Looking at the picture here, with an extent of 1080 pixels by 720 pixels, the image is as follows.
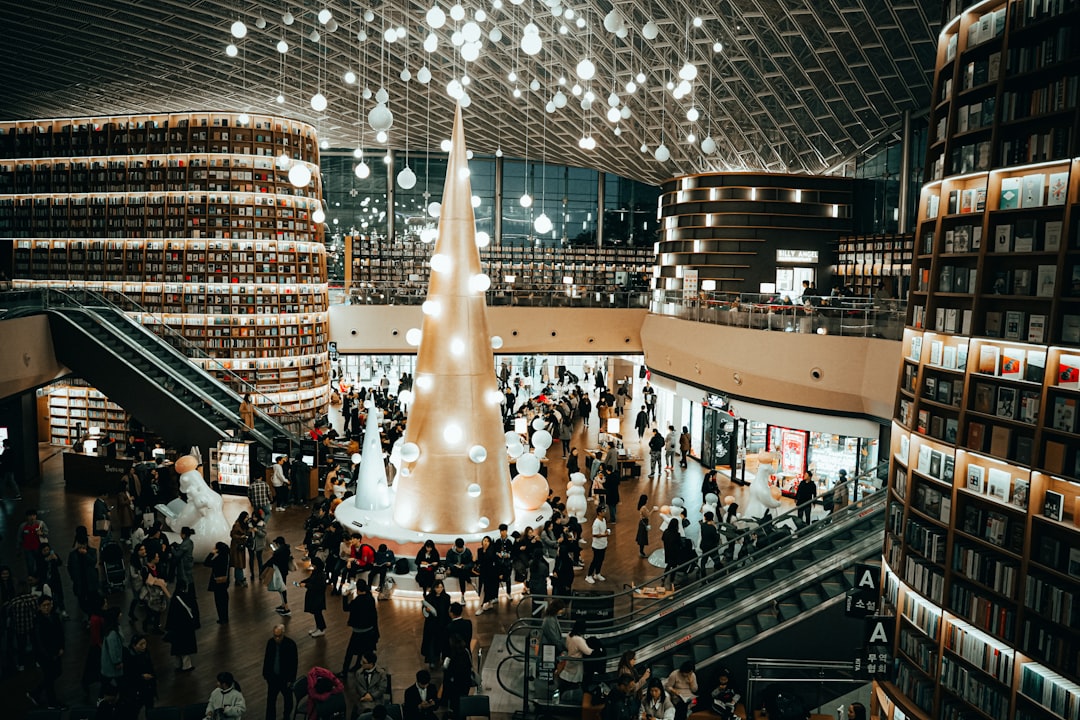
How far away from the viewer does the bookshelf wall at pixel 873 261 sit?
799 inches

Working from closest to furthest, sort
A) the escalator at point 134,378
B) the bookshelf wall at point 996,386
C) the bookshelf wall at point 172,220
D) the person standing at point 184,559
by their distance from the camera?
the bookshelf wall at point 996,386 < the person standing at point 184,559 < the escalator at point 134,378 < the bookshelf wall at point 172,220

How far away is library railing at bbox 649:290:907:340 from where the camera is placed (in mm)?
13773

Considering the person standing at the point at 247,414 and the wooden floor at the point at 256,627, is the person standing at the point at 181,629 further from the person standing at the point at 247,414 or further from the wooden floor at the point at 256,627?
the person standing at the point at 247,414

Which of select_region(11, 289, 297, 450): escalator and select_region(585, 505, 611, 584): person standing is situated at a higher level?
select_region(11, 289, 297, 450): escalator

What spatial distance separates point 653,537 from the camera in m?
13.8

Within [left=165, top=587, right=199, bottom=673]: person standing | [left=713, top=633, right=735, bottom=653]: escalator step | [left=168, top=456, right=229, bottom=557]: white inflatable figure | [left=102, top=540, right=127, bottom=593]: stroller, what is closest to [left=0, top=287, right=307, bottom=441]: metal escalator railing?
[left=168, top=456, right=229, bottom=557]: white inflatable figure

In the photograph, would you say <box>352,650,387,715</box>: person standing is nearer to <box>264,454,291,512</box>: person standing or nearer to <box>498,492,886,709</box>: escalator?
<box>498,492,886,709</box>: escalator

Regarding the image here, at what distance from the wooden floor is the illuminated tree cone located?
1.43 meters

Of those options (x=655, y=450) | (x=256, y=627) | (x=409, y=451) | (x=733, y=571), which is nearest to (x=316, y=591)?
(x=256, y=627)

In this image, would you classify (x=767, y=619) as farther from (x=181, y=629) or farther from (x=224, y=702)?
(x=181, y=629)

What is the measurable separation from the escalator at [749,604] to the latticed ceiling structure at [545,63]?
239 inches

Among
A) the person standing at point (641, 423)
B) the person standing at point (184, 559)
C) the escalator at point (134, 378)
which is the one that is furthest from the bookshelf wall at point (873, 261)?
the person standing at point (184, 559)

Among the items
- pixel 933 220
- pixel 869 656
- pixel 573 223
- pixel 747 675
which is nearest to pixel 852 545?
pixel 747 675

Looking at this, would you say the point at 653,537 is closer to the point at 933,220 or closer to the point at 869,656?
the point at 869,656
